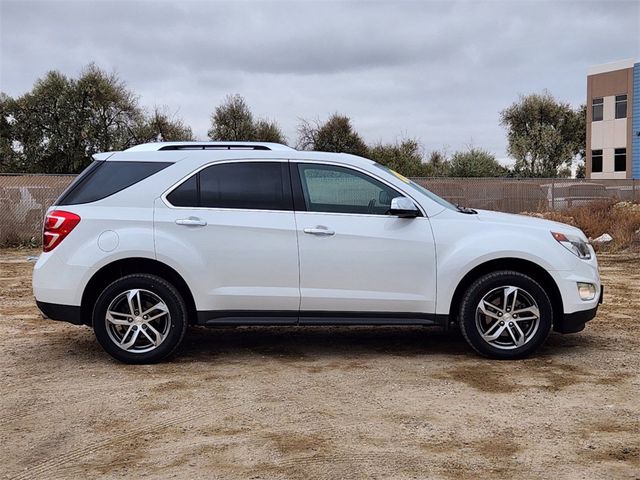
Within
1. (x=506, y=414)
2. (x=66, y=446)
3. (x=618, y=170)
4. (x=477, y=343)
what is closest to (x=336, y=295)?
(x=477, y=343)

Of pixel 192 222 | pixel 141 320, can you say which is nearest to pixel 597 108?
pixel 192 222

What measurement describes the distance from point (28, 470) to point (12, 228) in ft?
48.5

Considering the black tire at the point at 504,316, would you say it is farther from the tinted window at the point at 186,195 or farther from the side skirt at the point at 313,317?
the tinted window at the point at 186,195

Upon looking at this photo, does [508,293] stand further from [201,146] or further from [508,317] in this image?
[201,146]

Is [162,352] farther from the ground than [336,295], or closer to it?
closer to it

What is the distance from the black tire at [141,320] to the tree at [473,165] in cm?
3813

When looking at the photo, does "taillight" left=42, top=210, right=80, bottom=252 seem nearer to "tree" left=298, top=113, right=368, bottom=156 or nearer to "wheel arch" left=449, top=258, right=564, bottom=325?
"wheel arch" left=449, top=258, right=564, bottom=325

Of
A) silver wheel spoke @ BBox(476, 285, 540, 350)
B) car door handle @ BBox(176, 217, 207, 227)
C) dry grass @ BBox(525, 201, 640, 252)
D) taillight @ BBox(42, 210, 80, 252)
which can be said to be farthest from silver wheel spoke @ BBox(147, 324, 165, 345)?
dry grass @ BBox(525, 201, 640, 252)

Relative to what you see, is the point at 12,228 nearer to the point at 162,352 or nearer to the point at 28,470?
the point at 162,352

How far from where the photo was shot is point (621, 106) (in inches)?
1859

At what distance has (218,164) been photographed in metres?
6.10

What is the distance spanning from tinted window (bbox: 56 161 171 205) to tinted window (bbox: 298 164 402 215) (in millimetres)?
1304

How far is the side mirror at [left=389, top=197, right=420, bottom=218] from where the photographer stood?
19.2 ft

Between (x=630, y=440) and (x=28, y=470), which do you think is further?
(x=630, y=440)
